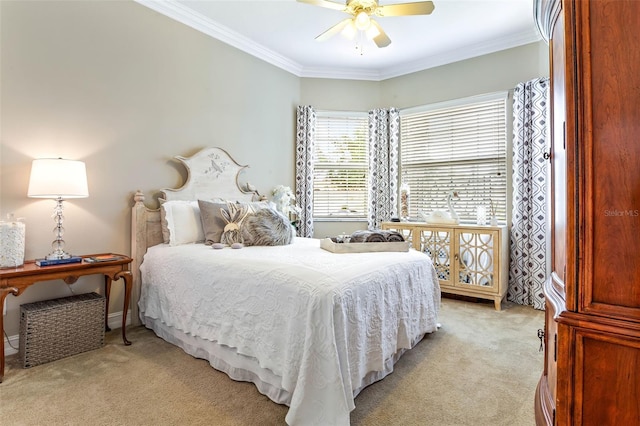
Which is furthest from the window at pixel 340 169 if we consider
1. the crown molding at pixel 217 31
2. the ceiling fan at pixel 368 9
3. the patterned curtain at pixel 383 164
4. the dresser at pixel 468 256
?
the ceiling fan at pixel 368 9

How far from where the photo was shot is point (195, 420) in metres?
1.62

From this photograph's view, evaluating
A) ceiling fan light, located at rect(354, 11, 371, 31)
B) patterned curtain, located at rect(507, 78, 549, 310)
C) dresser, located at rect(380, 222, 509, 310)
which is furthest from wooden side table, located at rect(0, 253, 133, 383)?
patterned curtain, located at rect(507, 78, 549, 310)

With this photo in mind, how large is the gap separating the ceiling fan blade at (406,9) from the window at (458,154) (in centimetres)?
199

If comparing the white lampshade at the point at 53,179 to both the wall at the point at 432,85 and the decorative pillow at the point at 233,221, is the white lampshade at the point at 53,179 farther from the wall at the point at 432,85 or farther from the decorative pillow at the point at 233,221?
the wall at the point at 432,85

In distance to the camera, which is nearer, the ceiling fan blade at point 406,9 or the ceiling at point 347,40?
the ceiling fan blade at point 406,9


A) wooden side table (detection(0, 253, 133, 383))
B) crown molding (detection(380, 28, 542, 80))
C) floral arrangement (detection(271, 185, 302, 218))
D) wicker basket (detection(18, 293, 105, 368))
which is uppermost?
crown molding (detection(380, 28, 542, 80))

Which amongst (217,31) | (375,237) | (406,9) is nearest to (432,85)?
(406,9)

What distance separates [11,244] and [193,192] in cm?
146

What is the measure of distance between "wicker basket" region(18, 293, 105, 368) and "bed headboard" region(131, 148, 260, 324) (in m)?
0.50

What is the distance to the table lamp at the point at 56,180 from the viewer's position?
7.29 ft

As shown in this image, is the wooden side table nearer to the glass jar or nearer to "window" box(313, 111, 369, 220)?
the glass jar

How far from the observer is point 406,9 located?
2.45 meters

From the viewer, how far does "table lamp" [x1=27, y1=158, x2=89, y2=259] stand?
2223 millimetres

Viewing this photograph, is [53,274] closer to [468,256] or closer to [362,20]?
[362,20]
